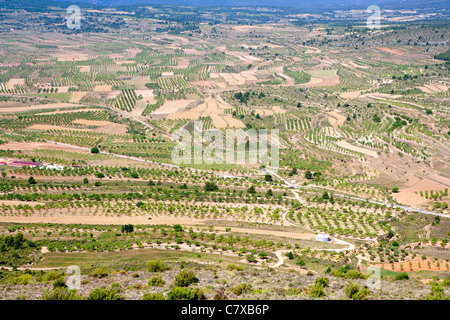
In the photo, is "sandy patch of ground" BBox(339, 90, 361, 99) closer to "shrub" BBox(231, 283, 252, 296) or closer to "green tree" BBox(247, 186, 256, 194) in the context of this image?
"green tree" BBox(247, 186, 256, 194)

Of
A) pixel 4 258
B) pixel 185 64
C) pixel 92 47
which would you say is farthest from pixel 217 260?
pixel 92 47

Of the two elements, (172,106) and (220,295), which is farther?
(172,106)

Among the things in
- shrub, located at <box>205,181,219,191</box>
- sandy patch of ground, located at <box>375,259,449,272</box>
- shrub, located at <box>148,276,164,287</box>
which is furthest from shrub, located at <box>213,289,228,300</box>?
shrub, located at <box>205,181,219,191</box>

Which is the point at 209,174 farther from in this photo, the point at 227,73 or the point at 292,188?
the point at 227,73

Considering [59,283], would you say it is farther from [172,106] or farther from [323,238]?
[172,106]

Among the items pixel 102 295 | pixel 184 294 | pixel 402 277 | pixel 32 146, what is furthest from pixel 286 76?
pixel 102 295

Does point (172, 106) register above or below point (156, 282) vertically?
above

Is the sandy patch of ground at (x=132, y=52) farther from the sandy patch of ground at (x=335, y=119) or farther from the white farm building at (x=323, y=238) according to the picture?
the white farm building at (x=323, y=238)
